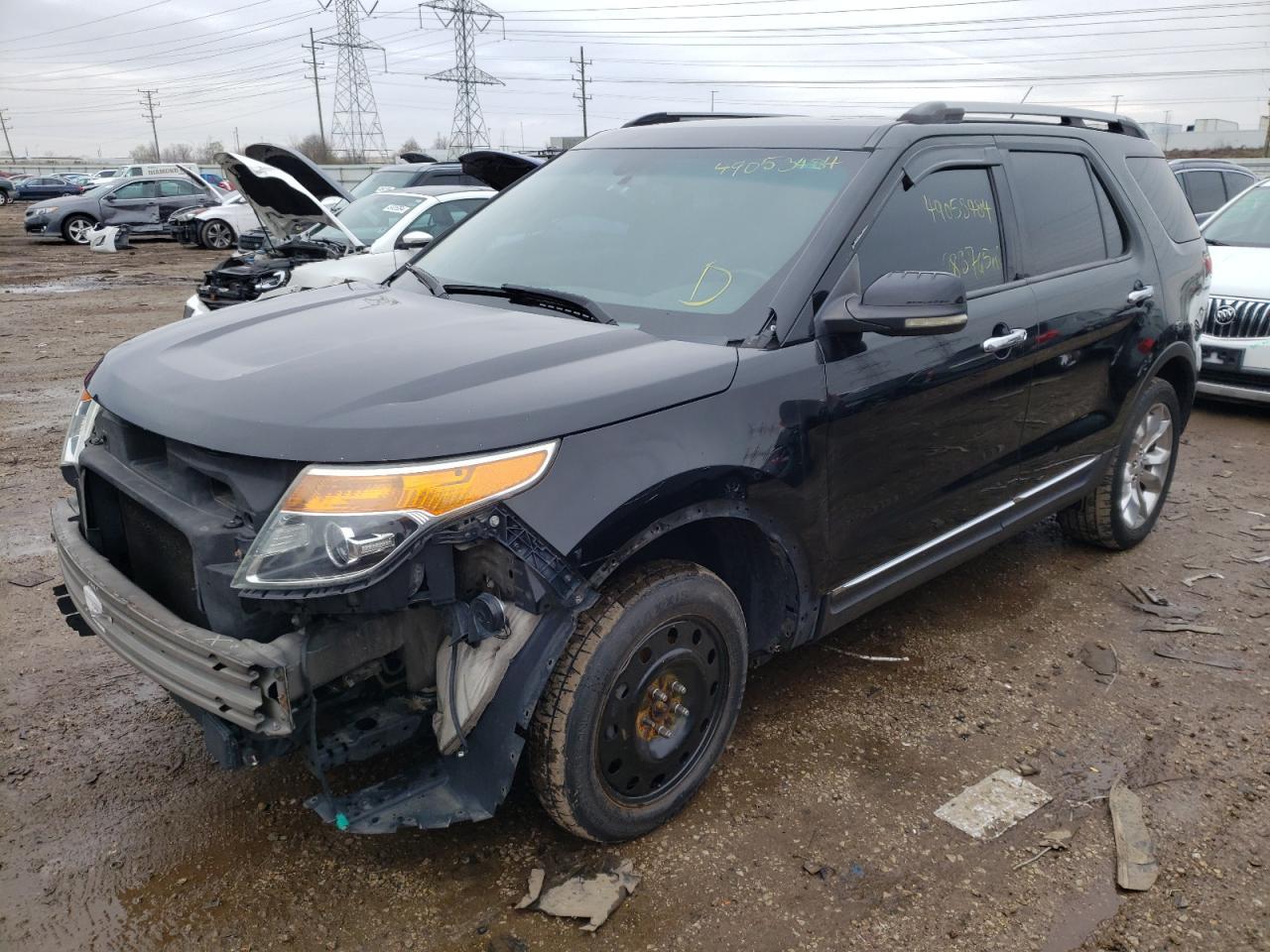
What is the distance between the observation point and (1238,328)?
7.20 m

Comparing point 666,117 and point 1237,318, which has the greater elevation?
point 666,117

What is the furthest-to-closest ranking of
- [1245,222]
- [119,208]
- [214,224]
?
1. [119,208]
2. [214,224]
3. [1245,222]

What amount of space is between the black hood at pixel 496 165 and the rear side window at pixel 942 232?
2576 mm

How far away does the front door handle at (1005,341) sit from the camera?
3293mm

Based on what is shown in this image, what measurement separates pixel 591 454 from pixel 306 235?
714 centimetres

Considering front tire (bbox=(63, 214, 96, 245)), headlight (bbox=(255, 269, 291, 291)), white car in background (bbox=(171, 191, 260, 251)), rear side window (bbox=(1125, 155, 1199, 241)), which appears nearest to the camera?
rear side window (bbox=(1125, 155, 1199, 241))

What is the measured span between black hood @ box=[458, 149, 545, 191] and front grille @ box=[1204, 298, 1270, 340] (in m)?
5.18

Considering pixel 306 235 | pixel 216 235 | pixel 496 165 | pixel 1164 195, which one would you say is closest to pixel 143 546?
pixel 496 165

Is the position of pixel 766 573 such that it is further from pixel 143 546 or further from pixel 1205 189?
pixel 1205 189

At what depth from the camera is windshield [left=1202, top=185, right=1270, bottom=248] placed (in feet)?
26.2

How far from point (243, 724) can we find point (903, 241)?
2.38 metres

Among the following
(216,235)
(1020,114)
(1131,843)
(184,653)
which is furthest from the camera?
(216,235)

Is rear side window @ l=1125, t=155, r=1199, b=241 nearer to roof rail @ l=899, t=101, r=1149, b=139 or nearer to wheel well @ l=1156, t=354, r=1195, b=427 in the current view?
roof rail @ l=899, t=101, r=1149, b=139

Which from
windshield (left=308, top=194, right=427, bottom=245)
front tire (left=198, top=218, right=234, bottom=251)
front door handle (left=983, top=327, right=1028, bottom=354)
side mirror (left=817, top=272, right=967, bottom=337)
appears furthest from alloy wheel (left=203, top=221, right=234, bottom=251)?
side mirror (left=817, top=272, right=967, bottom=337)
